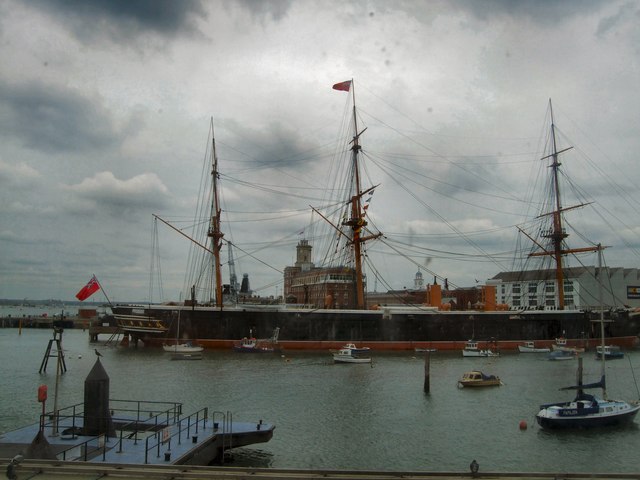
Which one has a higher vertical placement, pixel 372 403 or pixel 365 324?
pixel 365 324

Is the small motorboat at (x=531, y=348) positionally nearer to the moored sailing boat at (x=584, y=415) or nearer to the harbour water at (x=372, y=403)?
the harbour water at (x=372, y=403)

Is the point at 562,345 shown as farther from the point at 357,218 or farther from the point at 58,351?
the point at 58,351

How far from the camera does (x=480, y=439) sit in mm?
Result: 22156

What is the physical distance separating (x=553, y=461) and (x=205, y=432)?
1245 centimetres

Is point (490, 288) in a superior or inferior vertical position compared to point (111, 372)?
superior

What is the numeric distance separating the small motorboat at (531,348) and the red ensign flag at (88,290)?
44.4 m

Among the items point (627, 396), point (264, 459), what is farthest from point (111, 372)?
point (627, 396)

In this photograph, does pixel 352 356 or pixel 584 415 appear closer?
pixel 584 415

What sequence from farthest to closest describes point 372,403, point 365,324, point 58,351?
point 365,324 → point 372,403 → point 58,351

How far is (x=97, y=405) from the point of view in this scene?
18.0m

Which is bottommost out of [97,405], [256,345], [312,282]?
[256,345]

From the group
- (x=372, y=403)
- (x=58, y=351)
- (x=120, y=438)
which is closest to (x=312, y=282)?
(x=372, y=403)

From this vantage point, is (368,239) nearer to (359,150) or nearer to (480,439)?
(359,150)

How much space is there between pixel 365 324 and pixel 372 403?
29.6 meters
